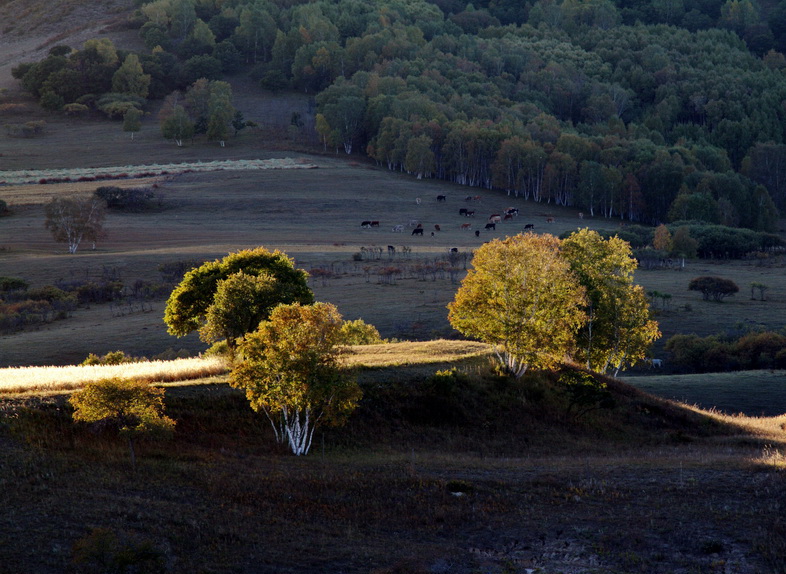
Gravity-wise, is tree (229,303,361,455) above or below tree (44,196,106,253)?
below

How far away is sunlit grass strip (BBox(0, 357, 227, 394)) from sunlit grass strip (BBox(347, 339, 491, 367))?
349 inches

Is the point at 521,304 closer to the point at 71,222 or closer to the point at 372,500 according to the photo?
the point at 372,500

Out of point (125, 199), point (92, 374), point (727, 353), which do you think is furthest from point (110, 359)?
point (125, 199)

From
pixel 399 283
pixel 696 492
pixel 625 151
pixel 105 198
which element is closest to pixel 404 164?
pixel 625 151

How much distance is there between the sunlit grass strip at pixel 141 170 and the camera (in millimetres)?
171875

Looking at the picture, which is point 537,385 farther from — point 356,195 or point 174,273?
point 356,195

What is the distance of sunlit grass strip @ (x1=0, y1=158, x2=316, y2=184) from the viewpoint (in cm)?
17188

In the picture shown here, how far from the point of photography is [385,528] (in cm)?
2925

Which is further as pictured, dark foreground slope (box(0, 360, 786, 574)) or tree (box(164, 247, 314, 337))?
tree (box(164, 247, 314, 337))

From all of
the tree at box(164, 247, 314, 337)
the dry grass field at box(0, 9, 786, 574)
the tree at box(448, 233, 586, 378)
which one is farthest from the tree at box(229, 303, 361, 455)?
the tree at box(164, 247, 314, 337)

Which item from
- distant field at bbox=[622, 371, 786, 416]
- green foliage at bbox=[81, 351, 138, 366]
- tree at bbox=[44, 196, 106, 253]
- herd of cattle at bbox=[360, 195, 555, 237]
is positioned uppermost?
herd of cattle at bbox=[360, 195, 555, 237]

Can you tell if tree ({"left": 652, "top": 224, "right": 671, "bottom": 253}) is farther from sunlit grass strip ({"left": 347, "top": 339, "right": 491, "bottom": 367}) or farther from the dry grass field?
sunlit grass strip ({"left": 347, "top": 339, "right": 491, "bottom": 367})

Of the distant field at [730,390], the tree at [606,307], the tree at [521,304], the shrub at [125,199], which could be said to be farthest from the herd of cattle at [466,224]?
the tree at [521,304]

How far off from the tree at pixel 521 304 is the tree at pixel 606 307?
8.41 meters
